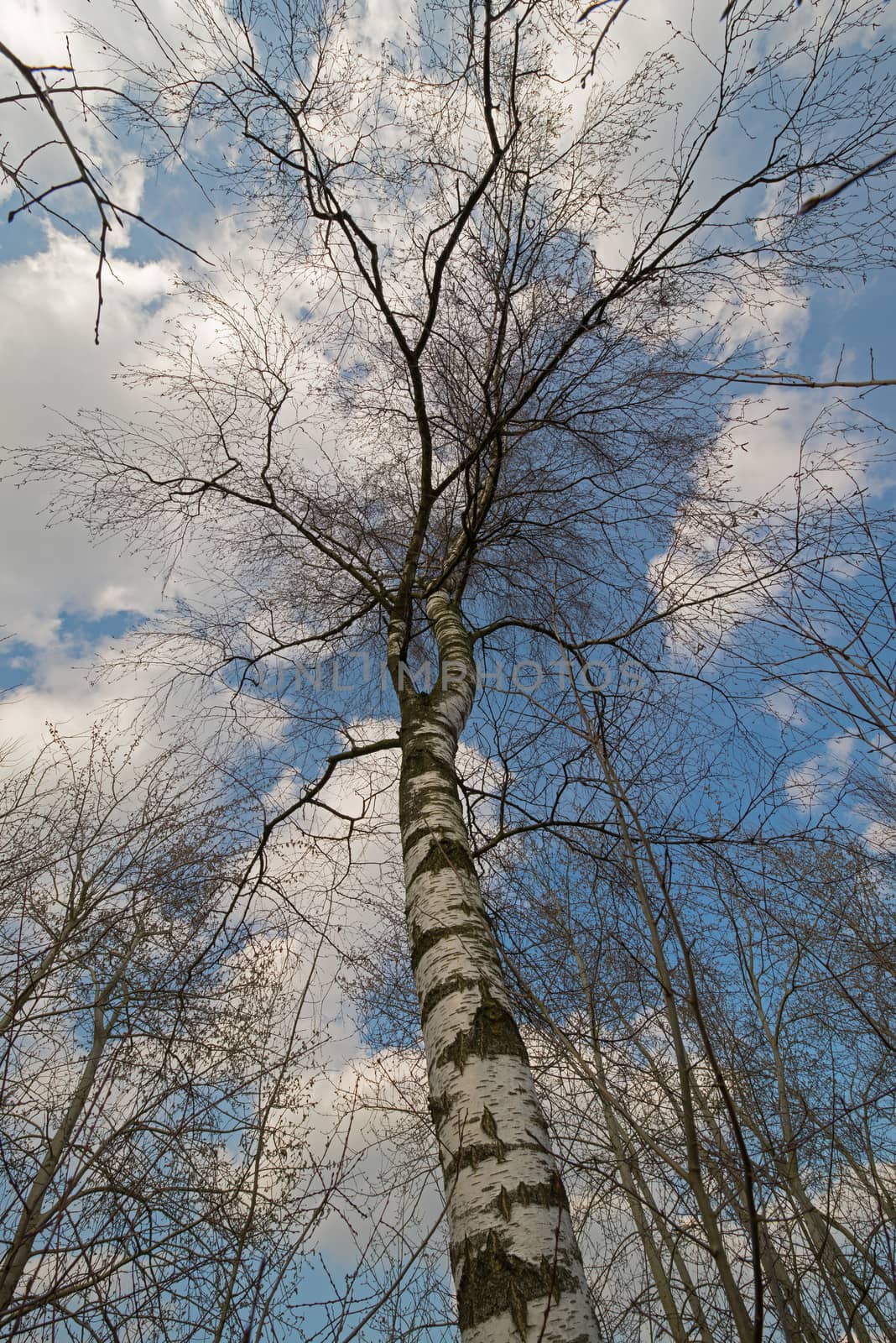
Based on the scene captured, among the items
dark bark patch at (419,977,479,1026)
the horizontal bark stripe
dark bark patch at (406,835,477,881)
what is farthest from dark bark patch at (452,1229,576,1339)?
dark bark patch at (406,835,477,881)

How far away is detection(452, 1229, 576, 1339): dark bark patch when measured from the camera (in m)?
1.35

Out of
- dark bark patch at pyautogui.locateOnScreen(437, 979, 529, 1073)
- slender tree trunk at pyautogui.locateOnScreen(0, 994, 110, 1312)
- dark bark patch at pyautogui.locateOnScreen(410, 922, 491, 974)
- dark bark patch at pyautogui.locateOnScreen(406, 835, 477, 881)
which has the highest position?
dark bark patch at pyautogui.locateOnScreen(406, 835, 477, 881)

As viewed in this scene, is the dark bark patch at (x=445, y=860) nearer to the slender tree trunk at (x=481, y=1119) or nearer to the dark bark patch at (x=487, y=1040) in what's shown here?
the slender tree trunk at (x=481, y=1119)

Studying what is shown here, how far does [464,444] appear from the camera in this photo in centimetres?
462

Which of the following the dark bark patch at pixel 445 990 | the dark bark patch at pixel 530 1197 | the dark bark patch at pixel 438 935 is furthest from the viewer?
the dark bark patch at pixel 438 935

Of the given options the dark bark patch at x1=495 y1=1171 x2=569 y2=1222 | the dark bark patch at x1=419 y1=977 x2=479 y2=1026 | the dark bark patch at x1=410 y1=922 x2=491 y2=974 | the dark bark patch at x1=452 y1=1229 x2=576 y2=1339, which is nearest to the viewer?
the dark bark patch at x1=452 y1=1229 x2=576 y2=1339

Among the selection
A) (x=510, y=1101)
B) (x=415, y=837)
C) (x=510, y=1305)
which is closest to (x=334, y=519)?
(x=415, y=837)

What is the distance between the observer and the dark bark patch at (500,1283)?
1.35 m

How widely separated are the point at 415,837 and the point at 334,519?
9.81 feet

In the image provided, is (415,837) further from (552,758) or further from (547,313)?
(547,313)

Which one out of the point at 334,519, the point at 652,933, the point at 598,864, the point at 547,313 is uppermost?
the point at 547,313

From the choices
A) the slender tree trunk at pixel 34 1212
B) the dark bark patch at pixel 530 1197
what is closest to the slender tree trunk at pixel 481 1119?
the dark bark patch at pixel 530 1197

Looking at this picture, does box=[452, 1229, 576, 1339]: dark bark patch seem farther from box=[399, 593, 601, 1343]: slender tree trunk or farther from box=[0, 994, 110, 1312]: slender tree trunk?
box=[0, 994, 110, 1312]: slender tree trunk

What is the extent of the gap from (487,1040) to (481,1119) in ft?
0.64
